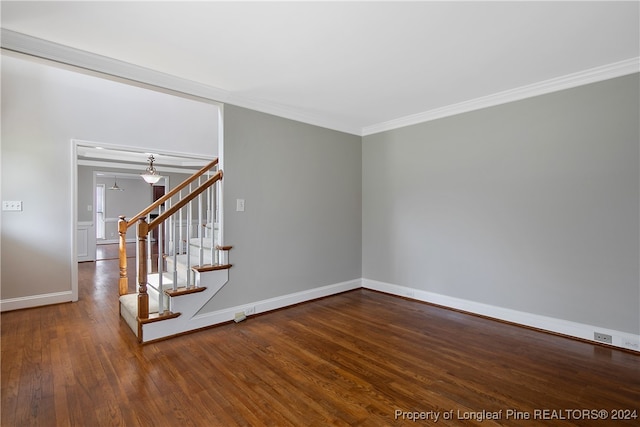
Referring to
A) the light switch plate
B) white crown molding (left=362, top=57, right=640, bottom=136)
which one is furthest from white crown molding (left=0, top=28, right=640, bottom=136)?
the light switch plate

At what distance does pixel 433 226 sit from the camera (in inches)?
150

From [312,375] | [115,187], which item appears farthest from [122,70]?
[115,187]

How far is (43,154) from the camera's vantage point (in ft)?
12.5

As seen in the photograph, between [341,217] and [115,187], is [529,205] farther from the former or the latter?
[115,187]

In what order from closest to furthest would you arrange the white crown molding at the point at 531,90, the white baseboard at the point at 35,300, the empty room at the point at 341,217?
the empty room at the point at 341,217 < the white crown molding at the point at 531,90 < the white baseboard at the point at 35,300

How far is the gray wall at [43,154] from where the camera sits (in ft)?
11.8

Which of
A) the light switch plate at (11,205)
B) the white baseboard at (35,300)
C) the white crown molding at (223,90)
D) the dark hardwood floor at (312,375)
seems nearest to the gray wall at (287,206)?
the white crown molding at (223,90)

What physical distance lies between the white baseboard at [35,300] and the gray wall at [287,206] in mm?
2272

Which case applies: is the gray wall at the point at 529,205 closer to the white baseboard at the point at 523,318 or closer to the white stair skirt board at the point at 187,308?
the white baseboard at the point at 523,318

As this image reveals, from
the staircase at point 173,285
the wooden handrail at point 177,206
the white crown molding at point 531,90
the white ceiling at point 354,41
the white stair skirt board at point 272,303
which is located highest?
the white ceiling at point 354,41

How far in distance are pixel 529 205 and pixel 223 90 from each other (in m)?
3.34

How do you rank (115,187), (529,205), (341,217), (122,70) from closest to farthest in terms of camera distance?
(122,70)
(529,205)
(341,217)
(115,187)

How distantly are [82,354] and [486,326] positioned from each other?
373cm

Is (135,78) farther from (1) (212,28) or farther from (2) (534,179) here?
(2) (534,179)
